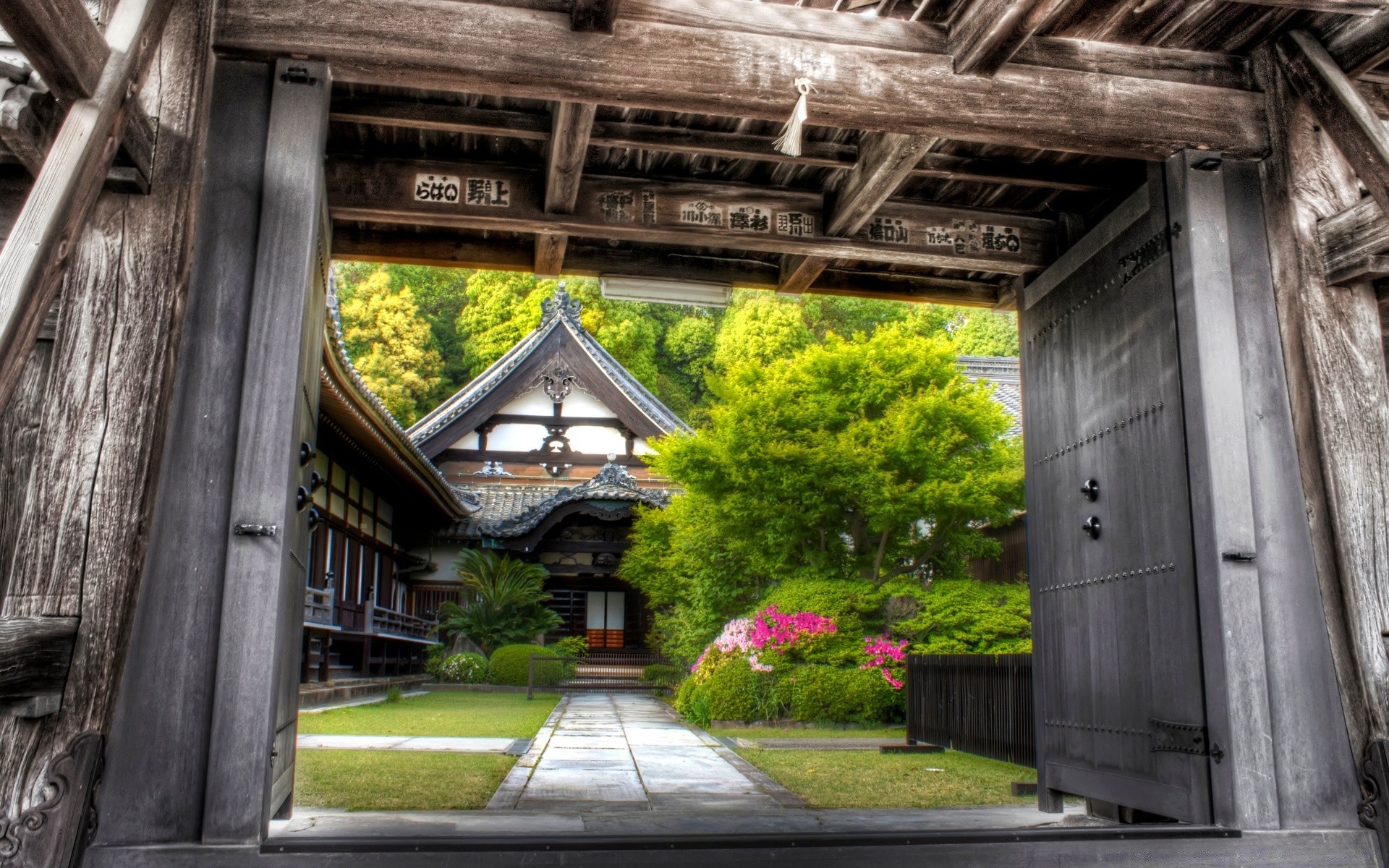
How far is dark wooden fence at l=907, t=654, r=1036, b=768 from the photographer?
8188mm

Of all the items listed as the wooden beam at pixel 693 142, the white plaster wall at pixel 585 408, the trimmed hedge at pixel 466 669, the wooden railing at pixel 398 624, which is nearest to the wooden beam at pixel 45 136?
the wooden beam at pixel 693 142

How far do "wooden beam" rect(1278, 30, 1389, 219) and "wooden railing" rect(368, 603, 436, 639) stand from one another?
50.7 ft

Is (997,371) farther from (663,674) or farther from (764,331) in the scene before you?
(663,674)

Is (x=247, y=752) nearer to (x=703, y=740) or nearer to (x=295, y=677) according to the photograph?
(x=295, y=677)

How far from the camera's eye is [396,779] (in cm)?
656

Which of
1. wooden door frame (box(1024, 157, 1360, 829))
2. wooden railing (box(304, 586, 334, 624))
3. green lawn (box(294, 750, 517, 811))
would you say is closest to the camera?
wooden door frame (box(1024, 157, 1360, 829))

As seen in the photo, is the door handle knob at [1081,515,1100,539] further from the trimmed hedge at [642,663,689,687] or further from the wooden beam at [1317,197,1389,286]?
the trimmed hedge at [642,663,689,687]

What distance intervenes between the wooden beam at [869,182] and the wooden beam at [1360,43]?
1.58 meters

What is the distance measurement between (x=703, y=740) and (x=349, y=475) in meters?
9.43

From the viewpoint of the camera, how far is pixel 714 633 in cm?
1561

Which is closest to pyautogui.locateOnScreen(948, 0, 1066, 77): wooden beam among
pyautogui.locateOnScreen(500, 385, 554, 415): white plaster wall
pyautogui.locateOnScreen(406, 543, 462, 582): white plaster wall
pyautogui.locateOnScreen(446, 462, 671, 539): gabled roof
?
pyautogui.locateOnScreen(446, 462, 671, 539): gabled roof

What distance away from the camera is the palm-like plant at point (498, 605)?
66.8 ft

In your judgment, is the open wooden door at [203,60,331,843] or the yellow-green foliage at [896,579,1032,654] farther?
the yellow-green foliage at [896,579,1032,654]

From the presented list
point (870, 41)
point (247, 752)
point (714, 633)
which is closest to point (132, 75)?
point (247, 752)
